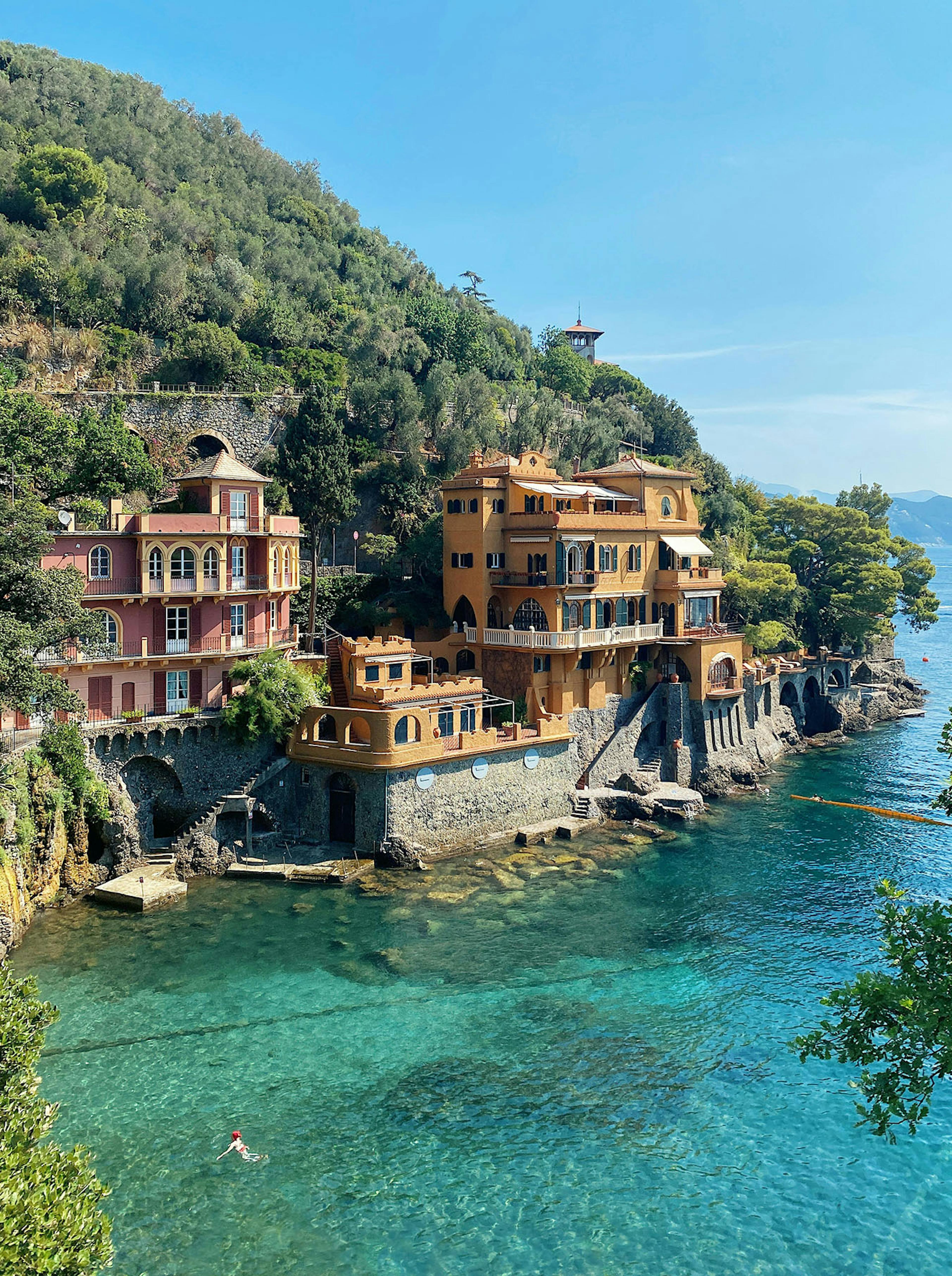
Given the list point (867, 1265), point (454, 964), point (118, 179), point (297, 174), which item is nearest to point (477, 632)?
point (454, 964)

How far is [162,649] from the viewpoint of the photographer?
38.2 metres

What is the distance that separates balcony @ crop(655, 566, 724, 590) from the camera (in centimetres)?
5184

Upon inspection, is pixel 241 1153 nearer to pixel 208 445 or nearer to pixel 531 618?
pixel 531 618

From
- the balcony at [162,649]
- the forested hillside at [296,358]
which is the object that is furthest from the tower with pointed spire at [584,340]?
the balcony at [162,649]

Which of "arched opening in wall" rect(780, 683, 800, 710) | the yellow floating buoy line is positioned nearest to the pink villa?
the yellow floating buoy line

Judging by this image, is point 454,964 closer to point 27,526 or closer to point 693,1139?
point 693,1139

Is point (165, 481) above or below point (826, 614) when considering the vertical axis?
above

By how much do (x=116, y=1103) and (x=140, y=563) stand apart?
20831 mm

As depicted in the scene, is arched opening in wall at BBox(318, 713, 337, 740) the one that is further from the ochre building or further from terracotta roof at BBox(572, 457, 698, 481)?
terracotta roof at BBox(572, 457, 698, 481)

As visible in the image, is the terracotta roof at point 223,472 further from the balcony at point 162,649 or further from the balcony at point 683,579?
the balcony at point 683,579

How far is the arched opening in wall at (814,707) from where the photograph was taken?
6594cm

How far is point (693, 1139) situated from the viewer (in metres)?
22.5

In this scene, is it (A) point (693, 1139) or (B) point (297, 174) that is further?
(B) point (297, 174)

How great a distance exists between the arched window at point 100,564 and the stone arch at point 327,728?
9.87m
